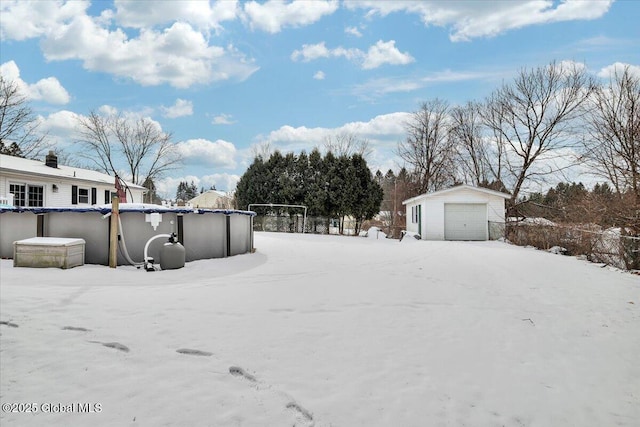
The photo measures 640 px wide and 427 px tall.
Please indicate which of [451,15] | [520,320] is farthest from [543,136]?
[520,320]

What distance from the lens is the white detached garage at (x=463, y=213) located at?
741 inches

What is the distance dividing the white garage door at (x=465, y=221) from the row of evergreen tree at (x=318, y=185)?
4955mm

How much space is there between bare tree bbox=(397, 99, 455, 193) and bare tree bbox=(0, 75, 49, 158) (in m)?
27.2

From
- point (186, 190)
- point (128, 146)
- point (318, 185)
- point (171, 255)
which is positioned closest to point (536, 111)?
point (318, 185)

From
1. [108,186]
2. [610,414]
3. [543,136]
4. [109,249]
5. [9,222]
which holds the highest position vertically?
[543,136]

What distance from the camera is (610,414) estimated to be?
95.3 inches

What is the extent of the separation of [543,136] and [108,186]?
2542 cm

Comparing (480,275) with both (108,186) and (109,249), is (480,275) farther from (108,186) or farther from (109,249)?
(108,186)

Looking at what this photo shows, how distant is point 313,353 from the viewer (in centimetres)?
322

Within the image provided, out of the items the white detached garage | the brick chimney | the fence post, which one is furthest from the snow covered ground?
the brick chimney

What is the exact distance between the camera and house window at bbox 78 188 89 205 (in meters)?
18.3

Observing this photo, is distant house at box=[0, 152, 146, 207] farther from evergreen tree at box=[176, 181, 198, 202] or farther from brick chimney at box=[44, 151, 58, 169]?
evergreen tree at box=[176, 181, 198, 202]

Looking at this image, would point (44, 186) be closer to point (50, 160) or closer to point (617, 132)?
point (50, 160)

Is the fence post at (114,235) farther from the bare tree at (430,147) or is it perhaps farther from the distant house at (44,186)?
the bare tree at (430,147)
